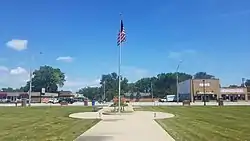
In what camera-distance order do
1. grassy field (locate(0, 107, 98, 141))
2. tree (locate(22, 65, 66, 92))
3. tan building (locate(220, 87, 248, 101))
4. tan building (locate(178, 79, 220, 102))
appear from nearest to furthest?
grassy field (locate(0, 107, 98, 141)), tan building (locate(178, 79, 220, 102)), tan building (locate(220, 87, 248, 101)), tree (locate(22, 65, 66, 92))

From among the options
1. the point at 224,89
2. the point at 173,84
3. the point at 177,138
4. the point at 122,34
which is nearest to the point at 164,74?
the point at 173,84

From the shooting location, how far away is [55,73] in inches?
6491

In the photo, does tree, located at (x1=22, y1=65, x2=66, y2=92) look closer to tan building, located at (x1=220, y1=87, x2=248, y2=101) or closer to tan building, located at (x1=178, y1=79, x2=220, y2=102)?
tan building, located at (x1=178, y1=79, x2=220, y2=102)

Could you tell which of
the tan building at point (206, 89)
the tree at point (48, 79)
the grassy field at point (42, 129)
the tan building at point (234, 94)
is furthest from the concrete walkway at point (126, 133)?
the tree at point (48, 79)

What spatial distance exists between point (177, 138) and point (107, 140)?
119 inches

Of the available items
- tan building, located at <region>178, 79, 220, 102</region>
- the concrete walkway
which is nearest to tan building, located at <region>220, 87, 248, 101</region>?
tan building, located at <region>178, 79, 220, 102</region>

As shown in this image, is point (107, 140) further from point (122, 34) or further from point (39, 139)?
point (122, 34)

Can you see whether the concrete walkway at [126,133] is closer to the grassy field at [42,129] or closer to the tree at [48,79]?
the grassy field at [42,129]

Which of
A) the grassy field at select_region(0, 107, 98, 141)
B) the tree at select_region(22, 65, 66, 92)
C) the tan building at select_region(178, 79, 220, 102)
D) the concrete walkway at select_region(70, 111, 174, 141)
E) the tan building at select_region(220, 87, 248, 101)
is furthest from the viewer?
the tree at select_region(22, 65, 66, 92)

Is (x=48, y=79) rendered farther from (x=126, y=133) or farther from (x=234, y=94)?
(x=126, y=133)

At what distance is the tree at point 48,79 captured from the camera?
538 ft

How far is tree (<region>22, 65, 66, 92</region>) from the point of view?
164m

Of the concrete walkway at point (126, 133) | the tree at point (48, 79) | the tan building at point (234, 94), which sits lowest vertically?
the concrete walkway at point (126, 133)

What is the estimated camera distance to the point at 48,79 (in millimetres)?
164500
